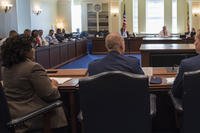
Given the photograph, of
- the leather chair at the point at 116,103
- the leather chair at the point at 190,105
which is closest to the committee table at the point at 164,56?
the leather chair at the point at 190,105

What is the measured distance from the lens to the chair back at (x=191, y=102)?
2.45m

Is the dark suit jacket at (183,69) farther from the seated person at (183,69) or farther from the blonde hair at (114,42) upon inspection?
the blonde hair at (114,42)

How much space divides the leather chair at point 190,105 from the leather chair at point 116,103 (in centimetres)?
26

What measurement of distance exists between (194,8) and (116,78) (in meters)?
18.2

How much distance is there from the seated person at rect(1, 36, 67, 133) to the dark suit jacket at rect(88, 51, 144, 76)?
40cm

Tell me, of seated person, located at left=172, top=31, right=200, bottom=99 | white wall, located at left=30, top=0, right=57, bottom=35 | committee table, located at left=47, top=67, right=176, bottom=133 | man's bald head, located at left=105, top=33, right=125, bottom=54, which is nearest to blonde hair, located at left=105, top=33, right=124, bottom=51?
man's bald head, located at left=105, top=33, right=125, bottom=54

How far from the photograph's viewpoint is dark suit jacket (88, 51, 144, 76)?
2.80 meters

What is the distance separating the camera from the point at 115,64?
9.24ft

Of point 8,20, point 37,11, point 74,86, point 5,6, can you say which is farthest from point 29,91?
point 37,11

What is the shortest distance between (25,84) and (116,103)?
0.69 meters

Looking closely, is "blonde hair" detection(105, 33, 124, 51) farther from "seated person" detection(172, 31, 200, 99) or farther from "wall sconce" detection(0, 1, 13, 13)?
"wall sconce" detection(0, 1, 13, 13)

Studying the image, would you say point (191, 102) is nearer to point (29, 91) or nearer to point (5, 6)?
point (29, 91)

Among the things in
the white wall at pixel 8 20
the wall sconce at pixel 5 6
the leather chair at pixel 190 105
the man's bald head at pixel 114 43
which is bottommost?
the leather chair at pixel 190 105

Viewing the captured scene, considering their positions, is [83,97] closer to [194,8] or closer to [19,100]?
[19,100]
